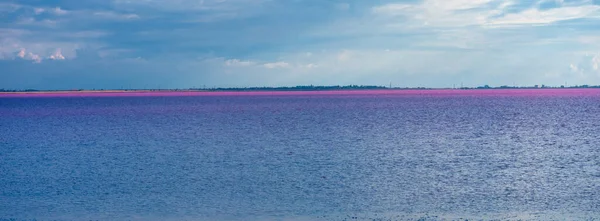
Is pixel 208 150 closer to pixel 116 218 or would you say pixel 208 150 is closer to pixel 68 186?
pixel 68 186

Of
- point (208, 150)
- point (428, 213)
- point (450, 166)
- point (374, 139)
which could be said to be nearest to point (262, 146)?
point (208, 150)

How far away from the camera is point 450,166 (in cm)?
2714

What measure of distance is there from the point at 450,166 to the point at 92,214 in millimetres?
16120

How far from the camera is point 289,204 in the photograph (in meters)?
18.6

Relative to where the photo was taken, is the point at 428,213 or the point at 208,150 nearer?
the point at 428,213

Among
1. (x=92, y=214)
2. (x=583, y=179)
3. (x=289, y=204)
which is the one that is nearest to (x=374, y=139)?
(x=583, y=179)

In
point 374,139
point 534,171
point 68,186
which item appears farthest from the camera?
point 374,139

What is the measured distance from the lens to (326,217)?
16.8m

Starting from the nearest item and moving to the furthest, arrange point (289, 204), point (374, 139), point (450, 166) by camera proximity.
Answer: point (289, 204) < point (450, 166) < point (374, 139)

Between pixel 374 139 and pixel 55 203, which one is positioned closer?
pixel 55 203

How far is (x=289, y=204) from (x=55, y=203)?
748 centimetres

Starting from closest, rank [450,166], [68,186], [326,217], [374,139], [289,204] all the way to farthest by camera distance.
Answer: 1. [326,217]
2. [289,204]
3. [68,186]
4. [450,166]
5. [374,139]

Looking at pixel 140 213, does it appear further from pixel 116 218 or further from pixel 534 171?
pixel 534 171

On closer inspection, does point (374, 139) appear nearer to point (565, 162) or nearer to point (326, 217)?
point (565, 162)
